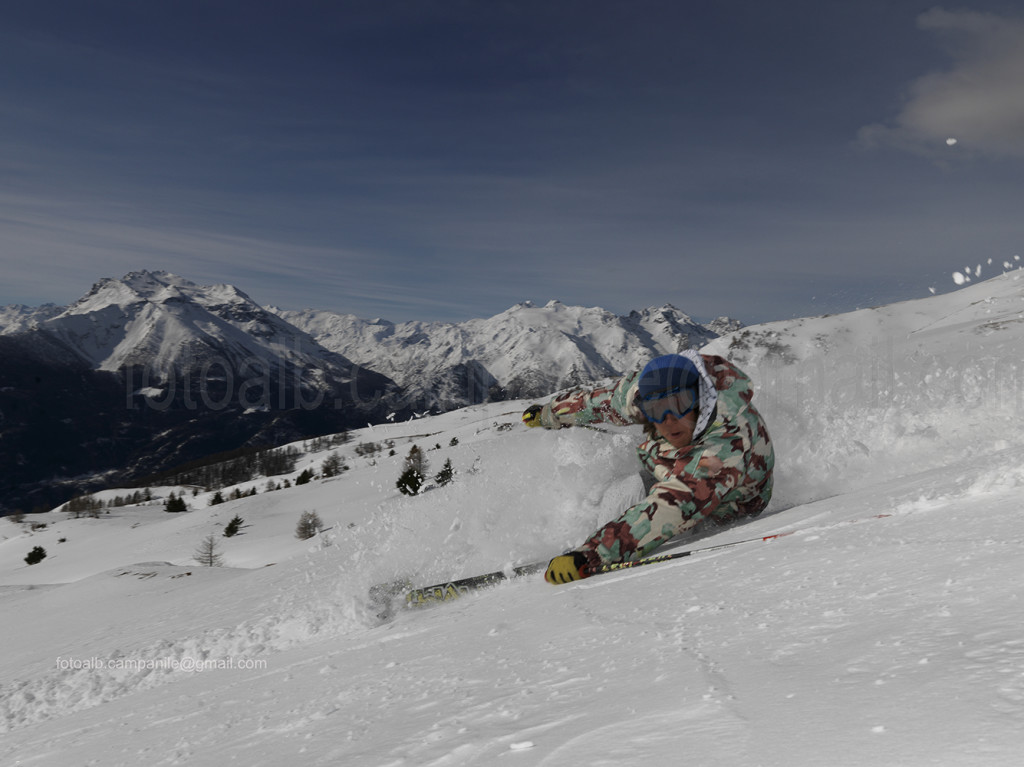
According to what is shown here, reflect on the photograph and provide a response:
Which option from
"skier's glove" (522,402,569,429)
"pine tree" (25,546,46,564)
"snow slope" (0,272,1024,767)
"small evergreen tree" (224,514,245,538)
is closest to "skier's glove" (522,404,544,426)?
"skier's glove" (522,402,569,429)

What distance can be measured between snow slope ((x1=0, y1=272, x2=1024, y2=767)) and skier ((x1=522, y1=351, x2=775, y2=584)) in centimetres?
38

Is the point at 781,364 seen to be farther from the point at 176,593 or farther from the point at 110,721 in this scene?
the point at 176,593

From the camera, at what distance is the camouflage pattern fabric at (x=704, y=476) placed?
13.2 feet

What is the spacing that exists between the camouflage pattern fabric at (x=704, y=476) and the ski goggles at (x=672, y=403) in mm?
145

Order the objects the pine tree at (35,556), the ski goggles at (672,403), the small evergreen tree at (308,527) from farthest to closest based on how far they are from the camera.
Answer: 1. the pine tree at (35,556)
2. the small evergreen tree at (308,527)
3. the ski goggles at (672,403)

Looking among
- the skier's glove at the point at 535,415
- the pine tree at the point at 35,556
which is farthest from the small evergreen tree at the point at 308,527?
the skier's glove at the point at 535,415

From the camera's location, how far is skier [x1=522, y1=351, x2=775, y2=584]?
4.04m

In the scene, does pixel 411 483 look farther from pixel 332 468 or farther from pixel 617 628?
pixel 332 468

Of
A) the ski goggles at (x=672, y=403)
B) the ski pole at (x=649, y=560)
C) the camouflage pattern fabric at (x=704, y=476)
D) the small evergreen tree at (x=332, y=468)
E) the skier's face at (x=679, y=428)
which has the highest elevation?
the ski goggles at (x=672, y=403)

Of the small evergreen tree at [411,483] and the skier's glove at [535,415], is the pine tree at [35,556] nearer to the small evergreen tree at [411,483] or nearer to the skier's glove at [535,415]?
the small evergreen tree at [411,483]

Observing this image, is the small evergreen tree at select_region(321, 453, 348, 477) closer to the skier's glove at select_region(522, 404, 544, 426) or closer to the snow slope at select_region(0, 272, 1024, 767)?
the skier's glove at select_region(522, 404, 544, 426)

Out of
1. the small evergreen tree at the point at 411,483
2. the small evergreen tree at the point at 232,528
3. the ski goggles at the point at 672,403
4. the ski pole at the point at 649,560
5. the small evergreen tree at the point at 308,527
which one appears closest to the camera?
the ski pole at the point at 649,560

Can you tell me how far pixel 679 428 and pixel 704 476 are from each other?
0.46m

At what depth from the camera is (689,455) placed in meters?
4.46
